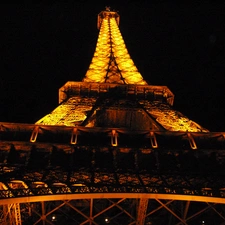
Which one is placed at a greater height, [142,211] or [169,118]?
[169,118]

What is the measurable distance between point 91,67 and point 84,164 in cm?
2334

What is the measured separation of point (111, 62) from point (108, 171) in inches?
1040

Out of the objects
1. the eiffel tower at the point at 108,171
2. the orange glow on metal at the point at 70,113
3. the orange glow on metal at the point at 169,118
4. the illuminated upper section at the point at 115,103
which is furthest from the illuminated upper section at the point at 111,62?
the eiffel tower at the point at 108,171

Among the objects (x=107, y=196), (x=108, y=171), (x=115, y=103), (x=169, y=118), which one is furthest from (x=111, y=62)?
(x=107, y=196)

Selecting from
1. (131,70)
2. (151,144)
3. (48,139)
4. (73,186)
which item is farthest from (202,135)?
(131,70)

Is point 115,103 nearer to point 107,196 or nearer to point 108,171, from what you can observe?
point 108,171

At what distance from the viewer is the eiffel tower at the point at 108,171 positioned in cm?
1418

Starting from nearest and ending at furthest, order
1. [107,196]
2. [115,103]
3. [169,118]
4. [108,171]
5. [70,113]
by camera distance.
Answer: [107,196] → [108,171] → [70,113] → [169,118] → [115,103]

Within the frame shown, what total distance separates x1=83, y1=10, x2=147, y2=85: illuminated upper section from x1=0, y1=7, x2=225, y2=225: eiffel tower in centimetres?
1038

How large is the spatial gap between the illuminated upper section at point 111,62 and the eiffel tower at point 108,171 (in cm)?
1038

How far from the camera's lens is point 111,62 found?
41.7 metres

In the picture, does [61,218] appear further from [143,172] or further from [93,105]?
[93,105]

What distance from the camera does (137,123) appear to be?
2952cm

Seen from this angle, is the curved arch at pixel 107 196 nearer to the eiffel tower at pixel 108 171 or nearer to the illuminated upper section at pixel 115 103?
the eiffel tower at pixel 108 171
